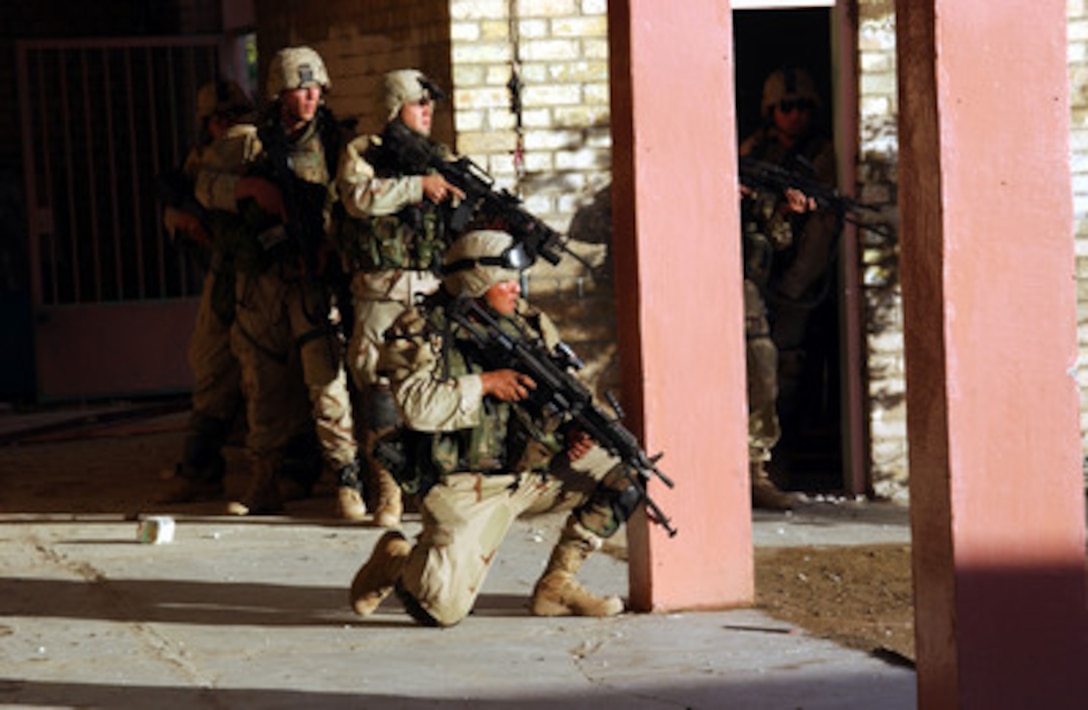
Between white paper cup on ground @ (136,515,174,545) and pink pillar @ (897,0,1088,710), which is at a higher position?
pink pillar @ (897,0,1088,710)

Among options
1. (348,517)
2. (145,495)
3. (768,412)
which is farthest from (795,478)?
(145,495)

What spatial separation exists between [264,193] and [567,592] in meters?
3.12

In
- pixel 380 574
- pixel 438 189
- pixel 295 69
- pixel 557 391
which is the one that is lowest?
pixel 380 574

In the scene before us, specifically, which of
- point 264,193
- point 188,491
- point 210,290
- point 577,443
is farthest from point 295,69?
point 577,443

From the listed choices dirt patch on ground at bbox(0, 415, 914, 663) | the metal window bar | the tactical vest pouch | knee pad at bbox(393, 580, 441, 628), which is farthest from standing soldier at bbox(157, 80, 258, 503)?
the metal window bar

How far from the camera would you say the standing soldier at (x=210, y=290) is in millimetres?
10047

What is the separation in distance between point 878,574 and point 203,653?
2699mm

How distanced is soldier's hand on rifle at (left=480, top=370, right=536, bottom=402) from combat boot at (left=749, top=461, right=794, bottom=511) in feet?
9.76

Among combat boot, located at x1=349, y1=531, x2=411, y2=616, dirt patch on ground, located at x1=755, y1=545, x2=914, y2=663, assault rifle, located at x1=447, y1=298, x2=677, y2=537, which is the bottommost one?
dirt patch on ground, located at x1=755, y1=545, x2=914, y2=663

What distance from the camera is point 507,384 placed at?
7.23 m

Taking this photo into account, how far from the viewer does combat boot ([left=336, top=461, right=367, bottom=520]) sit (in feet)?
32.1

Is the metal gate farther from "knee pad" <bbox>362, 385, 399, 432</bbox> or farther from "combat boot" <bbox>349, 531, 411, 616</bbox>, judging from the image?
"combat boot" <bbox>349, 531, 411, 616</bbox>

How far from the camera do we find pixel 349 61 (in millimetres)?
10492

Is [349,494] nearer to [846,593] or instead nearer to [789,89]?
[846,593]
